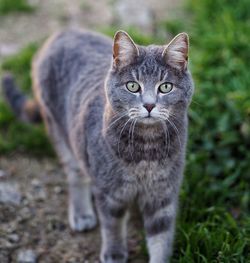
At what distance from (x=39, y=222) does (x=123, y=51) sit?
152cm

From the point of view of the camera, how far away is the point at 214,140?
13.6 ft

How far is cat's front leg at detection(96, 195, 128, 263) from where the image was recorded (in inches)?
123

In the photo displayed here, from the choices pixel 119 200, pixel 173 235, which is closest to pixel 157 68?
pixel 119 200

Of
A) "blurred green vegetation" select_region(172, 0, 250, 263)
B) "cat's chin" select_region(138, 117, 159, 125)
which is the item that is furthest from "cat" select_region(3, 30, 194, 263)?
"blurred green vegetation" select_region(172, 0, 250, 263)

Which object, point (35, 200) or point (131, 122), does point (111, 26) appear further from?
point (131, 122)

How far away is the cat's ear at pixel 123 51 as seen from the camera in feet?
9.09

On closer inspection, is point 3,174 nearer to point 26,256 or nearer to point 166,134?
point 26,256

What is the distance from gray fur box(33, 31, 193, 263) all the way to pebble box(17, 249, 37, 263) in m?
0.39

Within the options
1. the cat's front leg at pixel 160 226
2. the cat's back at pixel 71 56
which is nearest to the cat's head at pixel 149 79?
the cat's front leg at pixel 160 226

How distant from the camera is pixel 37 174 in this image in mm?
4133

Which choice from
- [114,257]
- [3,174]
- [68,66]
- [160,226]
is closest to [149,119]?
[160,226]

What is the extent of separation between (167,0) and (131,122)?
11.9ft

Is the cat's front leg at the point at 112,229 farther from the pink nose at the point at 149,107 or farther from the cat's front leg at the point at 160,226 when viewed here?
the pink nose at the point at 149,107

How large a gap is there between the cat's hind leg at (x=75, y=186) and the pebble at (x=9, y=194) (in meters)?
0.38
